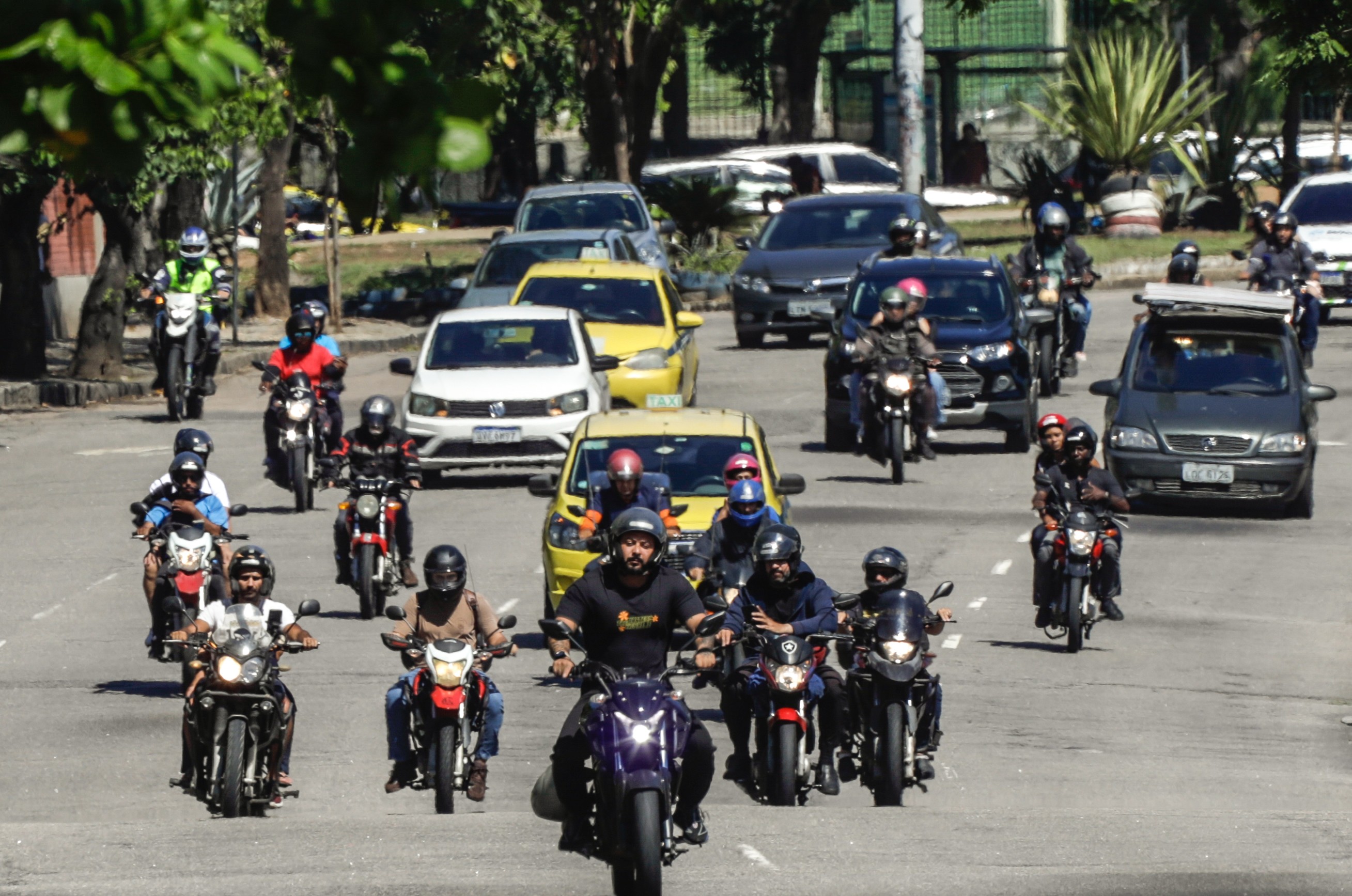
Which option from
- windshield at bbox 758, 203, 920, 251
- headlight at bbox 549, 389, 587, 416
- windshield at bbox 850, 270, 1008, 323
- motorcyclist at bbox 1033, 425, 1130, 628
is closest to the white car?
headlight at bbox 549, 389, 587, 416

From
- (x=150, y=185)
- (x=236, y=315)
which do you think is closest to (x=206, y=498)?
(x=150, y=185)

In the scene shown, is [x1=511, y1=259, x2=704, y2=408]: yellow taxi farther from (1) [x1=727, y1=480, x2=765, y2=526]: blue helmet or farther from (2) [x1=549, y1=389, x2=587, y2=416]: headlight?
(1) [x1=727, y1=480, x2=765, y2=526]: blue helmet

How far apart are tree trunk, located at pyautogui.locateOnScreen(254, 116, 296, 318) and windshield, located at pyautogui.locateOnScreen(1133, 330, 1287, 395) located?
1686 cm

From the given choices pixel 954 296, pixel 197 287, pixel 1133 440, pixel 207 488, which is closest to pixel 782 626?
pixel 207 488

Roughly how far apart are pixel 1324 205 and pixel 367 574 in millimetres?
18962

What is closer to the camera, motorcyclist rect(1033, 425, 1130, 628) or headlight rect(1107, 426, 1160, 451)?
motorcyclist rect(1033, 425, 1130, 628)

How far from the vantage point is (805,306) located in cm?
2891

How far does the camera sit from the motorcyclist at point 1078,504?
48.1ft

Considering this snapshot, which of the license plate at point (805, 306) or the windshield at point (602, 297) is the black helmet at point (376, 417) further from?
the license plate at point (805, 306)

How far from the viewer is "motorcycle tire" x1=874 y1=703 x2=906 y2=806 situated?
11.0 m

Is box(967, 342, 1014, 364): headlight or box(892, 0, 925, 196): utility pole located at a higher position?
box(892, 0, 925, 196): utility pole

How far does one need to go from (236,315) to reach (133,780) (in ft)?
69.2

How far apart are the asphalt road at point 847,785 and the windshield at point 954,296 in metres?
1.34

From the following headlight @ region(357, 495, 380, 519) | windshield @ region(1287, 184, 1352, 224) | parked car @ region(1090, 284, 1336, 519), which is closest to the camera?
headlight @ region(357, 495, 380, 519)
